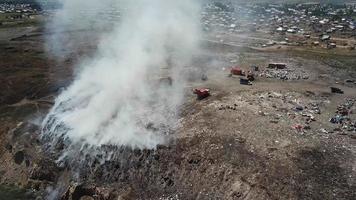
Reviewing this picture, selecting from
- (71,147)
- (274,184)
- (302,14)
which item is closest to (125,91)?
(71,147)

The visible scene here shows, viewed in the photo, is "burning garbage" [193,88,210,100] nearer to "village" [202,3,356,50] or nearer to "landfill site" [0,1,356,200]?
"landfill site" [0,1,356,200]

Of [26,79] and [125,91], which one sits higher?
[125,91]

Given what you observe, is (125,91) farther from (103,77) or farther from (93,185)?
(93,185)

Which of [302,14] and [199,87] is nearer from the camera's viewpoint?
[199,87]

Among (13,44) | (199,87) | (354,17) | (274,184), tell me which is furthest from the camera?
(354,17)

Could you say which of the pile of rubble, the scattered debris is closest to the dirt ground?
the scattered debris

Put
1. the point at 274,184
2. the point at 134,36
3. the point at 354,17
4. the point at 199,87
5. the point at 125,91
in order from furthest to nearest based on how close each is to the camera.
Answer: the point at 354,17 → the point at 134,36 → the point at 199,87 → the point at 125,91 → the point at 274,184

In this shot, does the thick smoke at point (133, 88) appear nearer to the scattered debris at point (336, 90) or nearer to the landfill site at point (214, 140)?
the landfill site at point (214, 140)
